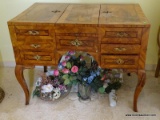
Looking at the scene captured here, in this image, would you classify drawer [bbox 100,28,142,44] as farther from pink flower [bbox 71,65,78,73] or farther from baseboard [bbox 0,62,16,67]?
baseboard [bbox 0,62,16,67]

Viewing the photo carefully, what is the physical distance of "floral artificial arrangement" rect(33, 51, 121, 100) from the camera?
162 cm

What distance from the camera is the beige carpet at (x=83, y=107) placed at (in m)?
1.56

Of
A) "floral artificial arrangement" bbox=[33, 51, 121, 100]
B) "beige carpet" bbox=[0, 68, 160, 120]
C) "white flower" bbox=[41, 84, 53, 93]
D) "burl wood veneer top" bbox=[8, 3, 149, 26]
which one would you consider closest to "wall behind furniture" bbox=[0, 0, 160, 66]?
"burl wood veneer top" bbox=[8, 3, 149, 26]

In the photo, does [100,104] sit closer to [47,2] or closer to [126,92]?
[126,92]

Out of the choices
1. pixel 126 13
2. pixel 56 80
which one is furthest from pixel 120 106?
pixel 126 13

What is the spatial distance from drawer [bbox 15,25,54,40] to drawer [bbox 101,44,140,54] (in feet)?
1.21

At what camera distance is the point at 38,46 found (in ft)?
4.55

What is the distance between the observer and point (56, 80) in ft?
5.77

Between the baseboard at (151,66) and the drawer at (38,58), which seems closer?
the drawer at (38,58)

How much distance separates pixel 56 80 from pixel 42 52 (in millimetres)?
426

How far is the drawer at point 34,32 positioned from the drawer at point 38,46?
0.15 feet

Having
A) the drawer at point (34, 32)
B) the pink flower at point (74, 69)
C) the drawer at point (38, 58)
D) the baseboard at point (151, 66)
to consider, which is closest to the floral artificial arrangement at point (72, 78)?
the pink flower at point (74, 69)

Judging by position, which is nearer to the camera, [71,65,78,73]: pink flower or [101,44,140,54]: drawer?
[101,44,140,54]: drawer

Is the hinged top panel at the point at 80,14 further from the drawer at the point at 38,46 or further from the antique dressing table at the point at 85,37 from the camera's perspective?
the drawer at the point at 38,46
